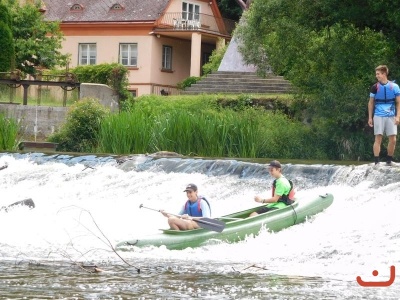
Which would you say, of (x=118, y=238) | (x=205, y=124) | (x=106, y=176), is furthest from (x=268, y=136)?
(x=118, y=238)

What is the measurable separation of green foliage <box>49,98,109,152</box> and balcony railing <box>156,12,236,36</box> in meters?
19.9

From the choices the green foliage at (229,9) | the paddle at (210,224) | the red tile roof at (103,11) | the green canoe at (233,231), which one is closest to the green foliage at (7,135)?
the green canoe at (233,231)

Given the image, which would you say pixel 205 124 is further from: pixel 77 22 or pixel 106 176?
pixel 77 22

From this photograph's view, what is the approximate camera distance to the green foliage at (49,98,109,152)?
30.9 meters

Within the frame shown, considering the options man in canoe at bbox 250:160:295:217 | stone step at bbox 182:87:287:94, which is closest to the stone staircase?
stone step at bbox 182:87:287:94

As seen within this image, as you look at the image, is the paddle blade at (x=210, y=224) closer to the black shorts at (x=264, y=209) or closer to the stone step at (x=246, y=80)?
the black shorts at (x=264, y=209)

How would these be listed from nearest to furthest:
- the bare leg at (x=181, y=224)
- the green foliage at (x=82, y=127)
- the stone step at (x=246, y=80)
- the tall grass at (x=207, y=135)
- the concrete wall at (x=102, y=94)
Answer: the bare leg at (x=181, y=224) < the tall grass at (x=207, y=135) < the green foliage at (x=82, y=127) < the concrete wall at (x=102, y=94) < the stone step at (x=246, y=80)

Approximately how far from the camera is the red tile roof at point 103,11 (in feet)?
168

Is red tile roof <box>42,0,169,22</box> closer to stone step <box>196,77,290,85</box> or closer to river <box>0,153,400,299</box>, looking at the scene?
stone step <box>196,77,290,85</box>

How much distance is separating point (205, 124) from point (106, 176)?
4837 millimetres

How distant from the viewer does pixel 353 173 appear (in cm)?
1928

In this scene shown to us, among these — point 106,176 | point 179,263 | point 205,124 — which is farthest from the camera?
point 205,124

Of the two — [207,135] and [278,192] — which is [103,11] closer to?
[207,135]

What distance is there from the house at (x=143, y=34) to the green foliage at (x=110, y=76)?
8.52m
